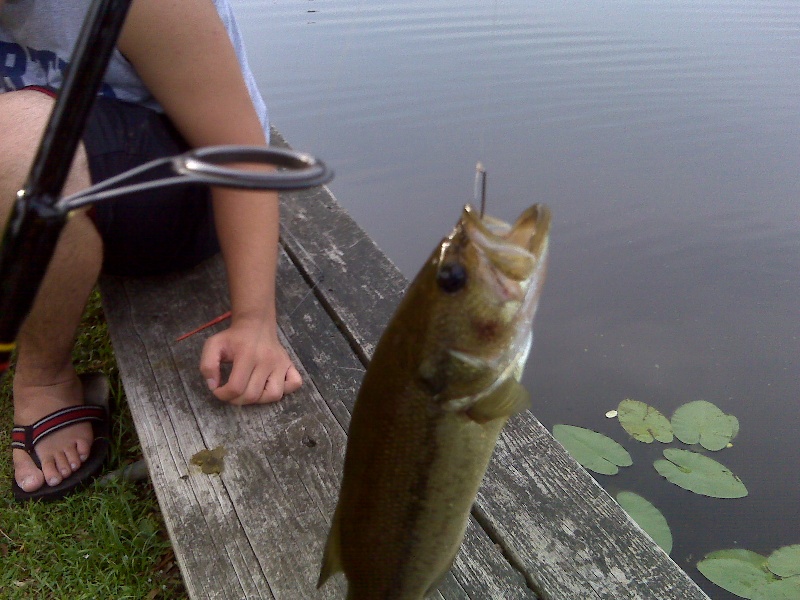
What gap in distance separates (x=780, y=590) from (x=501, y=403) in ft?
7.67

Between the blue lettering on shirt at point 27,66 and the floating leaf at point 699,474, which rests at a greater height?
the blue lettering on shirt at point 27,66

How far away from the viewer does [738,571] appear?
10.2 ft

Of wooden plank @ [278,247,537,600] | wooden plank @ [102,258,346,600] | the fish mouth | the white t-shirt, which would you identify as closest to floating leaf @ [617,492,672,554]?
wooden plank @ [278,247,537,600]

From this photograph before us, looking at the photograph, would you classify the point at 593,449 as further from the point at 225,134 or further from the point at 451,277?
the point at 451,277

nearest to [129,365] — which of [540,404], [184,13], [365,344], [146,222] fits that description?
[146,222]

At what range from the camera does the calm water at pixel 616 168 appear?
4180mm

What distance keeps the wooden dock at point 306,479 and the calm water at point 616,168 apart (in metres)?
1.70

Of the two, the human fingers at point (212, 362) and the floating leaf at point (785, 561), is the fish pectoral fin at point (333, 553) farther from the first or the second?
the floating leaf at point (785, 561)

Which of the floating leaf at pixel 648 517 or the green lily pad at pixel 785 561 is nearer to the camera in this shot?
the green lily pad at pixel 785 561

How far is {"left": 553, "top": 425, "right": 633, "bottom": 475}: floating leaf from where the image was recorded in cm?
361

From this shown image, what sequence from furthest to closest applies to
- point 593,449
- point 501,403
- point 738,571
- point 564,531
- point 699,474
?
point 593,449
point 699,474
point 738,571
point 564,531
point 501,403

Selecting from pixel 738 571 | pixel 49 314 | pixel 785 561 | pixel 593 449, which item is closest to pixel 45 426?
pixel 49 314

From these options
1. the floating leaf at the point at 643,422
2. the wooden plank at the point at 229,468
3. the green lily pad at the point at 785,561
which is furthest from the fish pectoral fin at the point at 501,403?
the floating leaf at the point at 643,422

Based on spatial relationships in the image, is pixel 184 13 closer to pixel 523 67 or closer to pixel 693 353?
pixel 693 353
